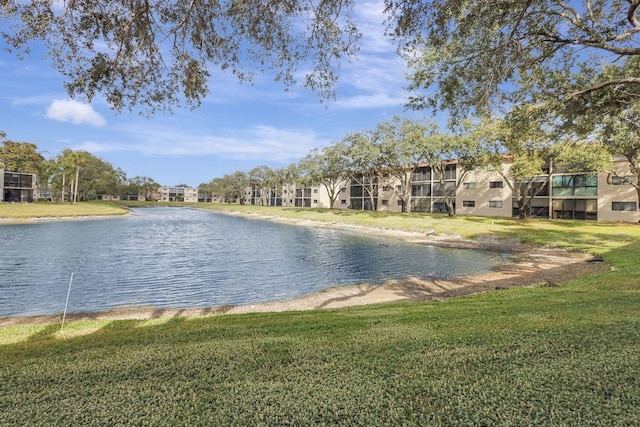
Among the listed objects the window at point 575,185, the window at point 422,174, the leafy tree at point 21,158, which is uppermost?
the leafy tree at point 21,158

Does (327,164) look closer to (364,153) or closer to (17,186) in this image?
(364,153)

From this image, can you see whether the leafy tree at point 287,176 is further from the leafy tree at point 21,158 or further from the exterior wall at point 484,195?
the leafy tree at point 21,158

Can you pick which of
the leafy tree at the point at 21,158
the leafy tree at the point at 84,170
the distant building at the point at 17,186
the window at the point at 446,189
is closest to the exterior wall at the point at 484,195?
the window at the point at 446,189

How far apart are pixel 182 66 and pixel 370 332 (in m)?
8.23

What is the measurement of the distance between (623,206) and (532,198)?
362 inches

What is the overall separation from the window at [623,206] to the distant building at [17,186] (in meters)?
116

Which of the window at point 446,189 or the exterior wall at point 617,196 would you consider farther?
the window at point 446,189

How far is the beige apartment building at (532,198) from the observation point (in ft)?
132

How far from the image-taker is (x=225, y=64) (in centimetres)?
915

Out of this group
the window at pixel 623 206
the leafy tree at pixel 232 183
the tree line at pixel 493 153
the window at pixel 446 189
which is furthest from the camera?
the leafy tree at pixel 232 183

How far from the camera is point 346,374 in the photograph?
3682mm

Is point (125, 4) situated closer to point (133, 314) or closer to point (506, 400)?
point (133, 314)

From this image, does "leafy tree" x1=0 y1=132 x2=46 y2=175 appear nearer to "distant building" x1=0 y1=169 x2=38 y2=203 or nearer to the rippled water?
"distant building" x1=0 y1=169 x2=38 y2=203

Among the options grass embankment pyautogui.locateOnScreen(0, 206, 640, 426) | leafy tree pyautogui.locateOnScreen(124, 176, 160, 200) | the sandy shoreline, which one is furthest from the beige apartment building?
leafy tree pyautogui.locateOnScreen(124, 176, 160, 200)
